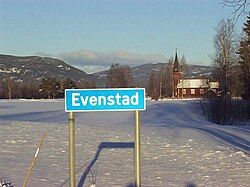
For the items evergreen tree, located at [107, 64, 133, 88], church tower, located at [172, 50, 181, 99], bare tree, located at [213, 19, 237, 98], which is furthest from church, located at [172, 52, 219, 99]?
bare tree, located at [213, 19, 237, 98]

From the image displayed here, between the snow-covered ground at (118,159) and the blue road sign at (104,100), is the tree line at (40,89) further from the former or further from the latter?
the blue road sign at (104,100)

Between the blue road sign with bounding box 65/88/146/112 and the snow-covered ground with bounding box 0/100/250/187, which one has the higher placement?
the blue road sign with bounding box 65/88/146/112

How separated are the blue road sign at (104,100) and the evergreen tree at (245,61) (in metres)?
→ 50.2

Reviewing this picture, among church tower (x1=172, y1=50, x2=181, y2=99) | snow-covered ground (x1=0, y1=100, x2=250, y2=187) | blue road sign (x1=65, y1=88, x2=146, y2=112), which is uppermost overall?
church tower (x1=172, y1=50, x2=181, y2=99)

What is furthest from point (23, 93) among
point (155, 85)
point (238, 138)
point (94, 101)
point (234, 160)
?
point (94, 101)

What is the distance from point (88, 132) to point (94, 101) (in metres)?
18.0

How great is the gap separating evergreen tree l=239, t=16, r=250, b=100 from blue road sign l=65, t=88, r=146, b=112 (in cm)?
5024

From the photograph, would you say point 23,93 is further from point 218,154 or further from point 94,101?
point 94,101

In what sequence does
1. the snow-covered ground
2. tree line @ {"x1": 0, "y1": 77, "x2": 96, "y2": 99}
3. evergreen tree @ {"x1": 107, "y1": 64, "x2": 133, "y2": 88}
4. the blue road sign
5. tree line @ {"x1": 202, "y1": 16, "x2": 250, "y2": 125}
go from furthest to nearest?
tree line @ {"x1": 0, "y1": 77, "x2": 96, "y2": 99}
evergreen tree @ {"x1": 107, "y1": 64, "x2": 133, "y2": 88}
tree line @ {"x1": 202, "y1": 16, "x2": 250, "y2": 125}
the snow-covered ground
the blue road sign

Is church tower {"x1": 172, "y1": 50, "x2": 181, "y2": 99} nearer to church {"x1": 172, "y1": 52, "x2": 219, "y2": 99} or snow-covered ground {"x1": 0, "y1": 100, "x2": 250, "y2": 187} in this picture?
church {"x1": 172, "y1": 52, "x2": 219, "y2": 99}

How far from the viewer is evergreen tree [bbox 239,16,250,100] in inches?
2233

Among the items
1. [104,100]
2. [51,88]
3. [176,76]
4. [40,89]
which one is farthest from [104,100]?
[176,76]

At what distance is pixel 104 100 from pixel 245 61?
53.2 meters

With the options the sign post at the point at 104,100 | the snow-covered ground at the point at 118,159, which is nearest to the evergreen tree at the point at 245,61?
the snow-covered ground at the point at 118,159
